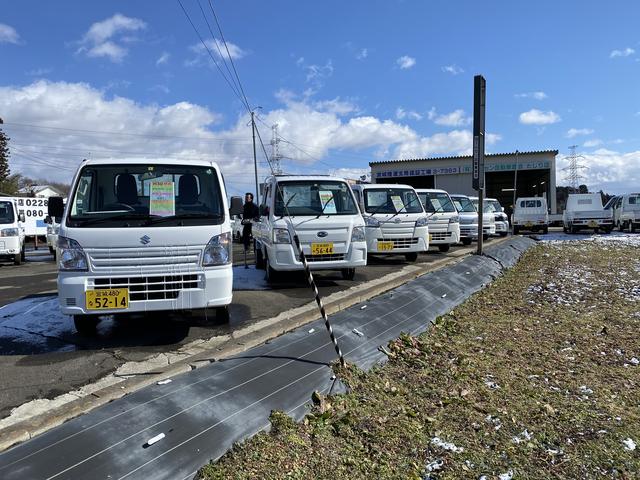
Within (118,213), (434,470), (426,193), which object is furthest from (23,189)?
(434,470)

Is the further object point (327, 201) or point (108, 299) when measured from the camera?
point (327, 201)

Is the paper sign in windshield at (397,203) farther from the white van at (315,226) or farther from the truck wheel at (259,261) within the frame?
the truck wheel at (259,261)

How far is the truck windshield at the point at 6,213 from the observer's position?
1423cm

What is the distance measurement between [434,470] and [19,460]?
233 centimetres

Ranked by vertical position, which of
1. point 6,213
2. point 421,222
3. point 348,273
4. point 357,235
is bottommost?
point 348,273

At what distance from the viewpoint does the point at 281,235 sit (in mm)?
7898

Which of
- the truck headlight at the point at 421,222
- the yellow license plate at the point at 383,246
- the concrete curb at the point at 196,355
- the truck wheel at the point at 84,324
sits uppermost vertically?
the truck headlight at the point at 421,222

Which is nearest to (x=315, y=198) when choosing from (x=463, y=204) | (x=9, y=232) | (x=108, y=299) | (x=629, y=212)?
(x=108, y=299)

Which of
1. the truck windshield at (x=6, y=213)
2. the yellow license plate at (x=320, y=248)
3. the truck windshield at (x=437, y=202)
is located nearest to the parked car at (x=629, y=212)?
the truck windshield at (x=437, y=202)

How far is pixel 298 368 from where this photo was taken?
4.10 meters

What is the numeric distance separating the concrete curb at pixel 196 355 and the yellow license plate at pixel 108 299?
731 millimetres

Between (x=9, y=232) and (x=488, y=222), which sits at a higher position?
(x=9, y=232)

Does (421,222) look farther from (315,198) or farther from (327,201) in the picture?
(315,198)

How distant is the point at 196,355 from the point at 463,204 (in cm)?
1507
